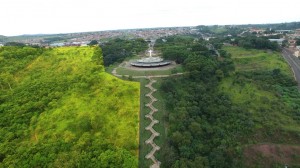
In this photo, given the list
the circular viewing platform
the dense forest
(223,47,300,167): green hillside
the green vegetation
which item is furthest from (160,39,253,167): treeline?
the green vegetation

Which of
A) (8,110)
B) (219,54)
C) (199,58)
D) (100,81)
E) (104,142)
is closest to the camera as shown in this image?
(104,142)

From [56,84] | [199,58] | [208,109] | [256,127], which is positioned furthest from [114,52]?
[256,127]

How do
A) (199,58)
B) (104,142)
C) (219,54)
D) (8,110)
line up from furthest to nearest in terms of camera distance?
(219,54) < (199,58) < (8,110) < (104,142)

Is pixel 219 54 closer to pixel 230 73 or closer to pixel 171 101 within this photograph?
pixel 230 73

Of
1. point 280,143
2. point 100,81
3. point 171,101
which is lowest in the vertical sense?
point 280,143

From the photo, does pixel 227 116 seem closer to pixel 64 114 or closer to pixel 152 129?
pixel 152 129

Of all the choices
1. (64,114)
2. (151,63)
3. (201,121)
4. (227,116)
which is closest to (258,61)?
(151,63)

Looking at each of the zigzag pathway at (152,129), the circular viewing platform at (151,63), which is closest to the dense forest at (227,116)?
the zigzag pathway at (152,129)
